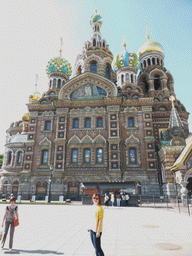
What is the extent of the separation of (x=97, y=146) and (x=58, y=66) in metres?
17.9

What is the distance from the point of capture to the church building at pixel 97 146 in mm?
22641

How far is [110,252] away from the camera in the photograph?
5.35 metres

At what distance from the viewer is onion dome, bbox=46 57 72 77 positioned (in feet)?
117

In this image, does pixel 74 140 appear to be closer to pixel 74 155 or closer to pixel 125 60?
pixel 74 155

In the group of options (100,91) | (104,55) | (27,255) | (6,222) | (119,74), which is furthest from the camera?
(104,55)

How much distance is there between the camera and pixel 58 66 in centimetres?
3566

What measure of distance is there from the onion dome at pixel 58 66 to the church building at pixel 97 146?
6009 millimetres

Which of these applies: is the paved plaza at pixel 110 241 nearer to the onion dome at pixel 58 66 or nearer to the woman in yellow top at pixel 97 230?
the woman in yellow top at pixel 97 230

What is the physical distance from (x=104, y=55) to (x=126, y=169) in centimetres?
2166

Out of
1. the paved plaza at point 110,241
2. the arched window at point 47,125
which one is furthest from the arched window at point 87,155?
the paved plaza at point 110,241

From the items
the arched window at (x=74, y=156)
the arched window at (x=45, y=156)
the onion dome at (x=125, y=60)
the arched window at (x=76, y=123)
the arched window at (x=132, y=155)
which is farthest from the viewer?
the onion dome at (x=125, y=60)

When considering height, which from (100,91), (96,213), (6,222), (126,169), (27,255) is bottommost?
(27,255)

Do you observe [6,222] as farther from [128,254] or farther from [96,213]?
[128,254]

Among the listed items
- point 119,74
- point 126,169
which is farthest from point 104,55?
point 126,169
